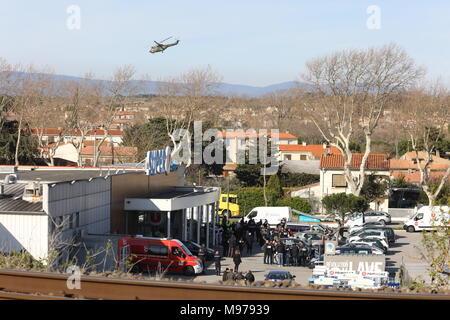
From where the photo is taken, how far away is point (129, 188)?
30.2 m

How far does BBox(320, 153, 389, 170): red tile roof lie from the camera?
174 ft

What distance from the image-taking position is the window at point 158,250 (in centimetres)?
2423

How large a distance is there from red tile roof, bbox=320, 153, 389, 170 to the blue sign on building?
70.0 ft

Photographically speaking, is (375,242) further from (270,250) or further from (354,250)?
(270,250)

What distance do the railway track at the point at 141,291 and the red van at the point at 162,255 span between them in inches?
595

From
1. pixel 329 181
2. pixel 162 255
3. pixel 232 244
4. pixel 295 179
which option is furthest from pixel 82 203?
pixel 295 179

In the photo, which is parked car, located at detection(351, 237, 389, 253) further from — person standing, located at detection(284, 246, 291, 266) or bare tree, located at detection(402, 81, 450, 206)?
bare tree, located at detection(402, 81, 450, 206)

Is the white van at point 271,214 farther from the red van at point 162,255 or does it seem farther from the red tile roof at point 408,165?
the red tile roof at point 408,165

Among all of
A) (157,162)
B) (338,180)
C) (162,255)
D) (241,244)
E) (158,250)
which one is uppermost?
(157,162)

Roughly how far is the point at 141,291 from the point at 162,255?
16193 millimetres

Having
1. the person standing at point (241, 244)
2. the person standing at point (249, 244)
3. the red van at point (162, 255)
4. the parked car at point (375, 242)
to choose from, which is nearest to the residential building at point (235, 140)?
the person standing at point (249, 244)

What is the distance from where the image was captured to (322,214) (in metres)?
48.7

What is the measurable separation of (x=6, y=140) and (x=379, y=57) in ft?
105
